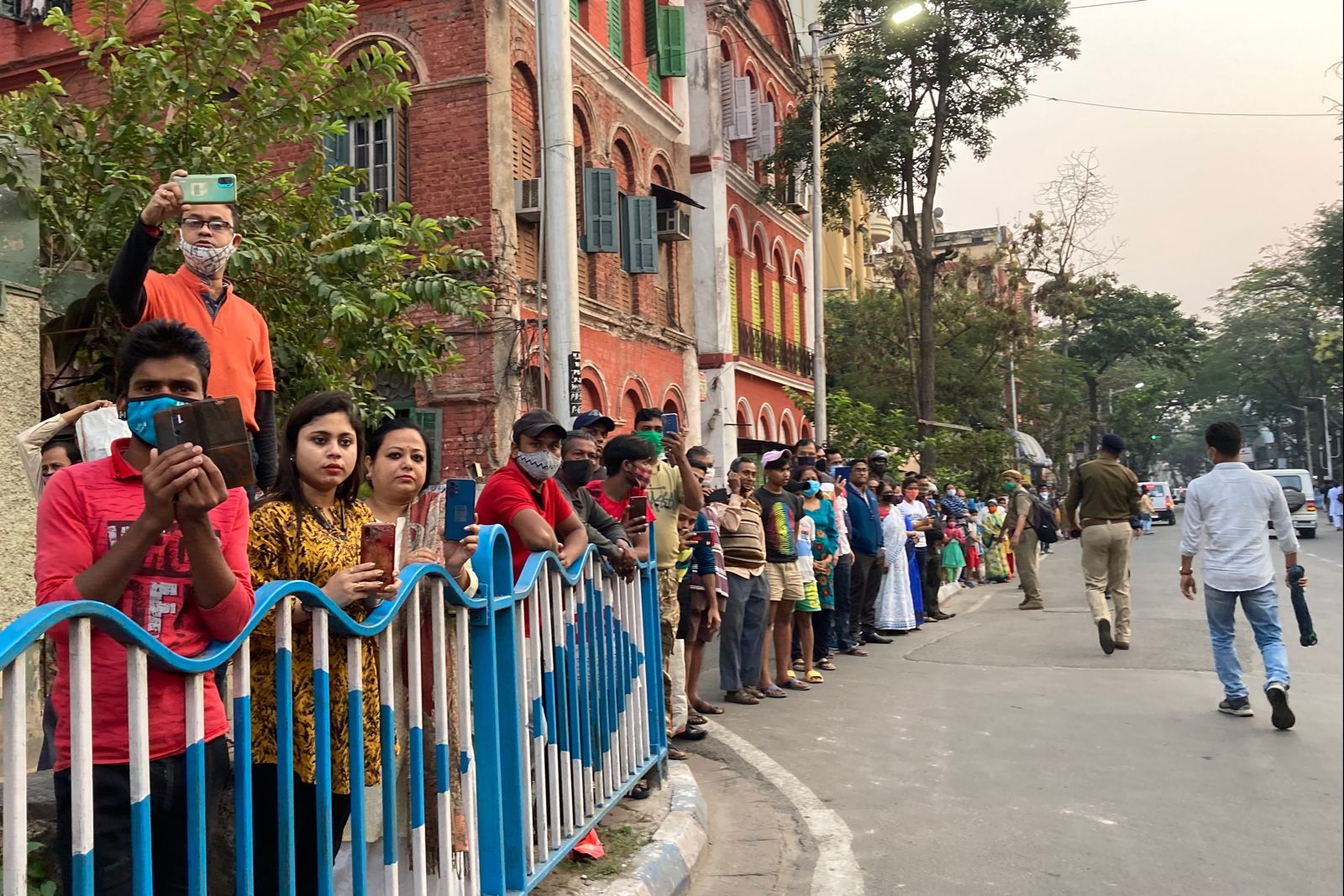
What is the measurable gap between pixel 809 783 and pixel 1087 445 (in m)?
58.9

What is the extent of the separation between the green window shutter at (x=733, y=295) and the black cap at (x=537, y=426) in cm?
1866

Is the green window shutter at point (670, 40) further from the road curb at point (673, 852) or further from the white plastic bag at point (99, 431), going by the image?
the white plastic bag at point (99, 431)

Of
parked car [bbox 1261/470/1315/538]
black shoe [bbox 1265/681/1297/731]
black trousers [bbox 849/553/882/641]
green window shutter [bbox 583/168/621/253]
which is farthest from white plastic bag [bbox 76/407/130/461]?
parked car [bbox 1261/470/1315/538]

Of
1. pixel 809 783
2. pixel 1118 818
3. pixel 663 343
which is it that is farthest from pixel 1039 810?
pixel 663 343

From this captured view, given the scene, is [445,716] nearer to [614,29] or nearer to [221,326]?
[221,326]

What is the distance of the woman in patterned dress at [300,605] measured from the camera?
2.95 meters

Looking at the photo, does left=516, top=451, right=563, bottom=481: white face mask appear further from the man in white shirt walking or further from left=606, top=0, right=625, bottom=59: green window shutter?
left=606, top=0, right=625, bottom=59: green window shutter

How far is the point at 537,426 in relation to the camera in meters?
5.19

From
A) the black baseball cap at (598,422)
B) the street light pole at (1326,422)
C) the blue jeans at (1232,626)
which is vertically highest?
the street light pole at (1326,422)

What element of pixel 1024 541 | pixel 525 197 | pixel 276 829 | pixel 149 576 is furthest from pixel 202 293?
pixel 1024 541

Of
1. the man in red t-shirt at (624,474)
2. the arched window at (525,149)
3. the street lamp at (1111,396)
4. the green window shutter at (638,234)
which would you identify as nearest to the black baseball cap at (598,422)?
the man in red t-shirt at (624,474)

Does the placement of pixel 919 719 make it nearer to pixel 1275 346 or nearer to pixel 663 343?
pixel 663 343

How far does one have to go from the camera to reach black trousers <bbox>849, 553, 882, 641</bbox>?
460 inches

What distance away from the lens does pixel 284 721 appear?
2.59m
